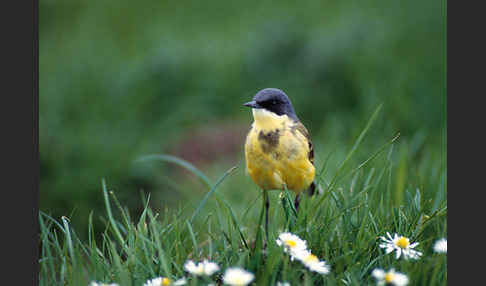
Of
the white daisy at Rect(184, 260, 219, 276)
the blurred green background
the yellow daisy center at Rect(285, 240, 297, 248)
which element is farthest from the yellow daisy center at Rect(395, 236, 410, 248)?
the blurred green background

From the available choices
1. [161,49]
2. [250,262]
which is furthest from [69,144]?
[250,262]

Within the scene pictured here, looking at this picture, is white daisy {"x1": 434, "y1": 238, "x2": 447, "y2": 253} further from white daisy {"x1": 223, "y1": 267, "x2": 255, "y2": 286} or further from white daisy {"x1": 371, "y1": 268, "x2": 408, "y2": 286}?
white daisy {"x1": 223, "y1": 267, "x2": 255, "y2": 286}

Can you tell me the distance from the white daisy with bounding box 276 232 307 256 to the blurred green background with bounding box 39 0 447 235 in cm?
175

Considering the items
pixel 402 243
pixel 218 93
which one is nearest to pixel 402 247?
pixel 402 243

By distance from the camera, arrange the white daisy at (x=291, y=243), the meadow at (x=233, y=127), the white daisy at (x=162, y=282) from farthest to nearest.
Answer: the meadow at (x=233, y=127)
the white daisy at (x=291, y=243)
the white daisy at (x=162, y=282)

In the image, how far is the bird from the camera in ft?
10.5

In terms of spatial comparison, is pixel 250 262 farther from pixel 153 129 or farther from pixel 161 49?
pixel 161 49

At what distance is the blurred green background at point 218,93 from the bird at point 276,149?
127cm

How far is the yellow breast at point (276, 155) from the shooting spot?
10.5 ft

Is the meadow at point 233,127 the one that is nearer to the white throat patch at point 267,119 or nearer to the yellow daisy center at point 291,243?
the yellow daisy center at point 291,243

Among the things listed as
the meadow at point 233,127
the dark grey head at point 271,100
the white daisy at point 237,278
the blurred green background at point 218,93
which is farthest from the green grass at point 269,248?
the blurred green background at point 218,93

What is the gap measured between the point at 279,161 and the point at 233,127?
3.84 meters

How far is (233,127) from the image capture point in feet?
23.0

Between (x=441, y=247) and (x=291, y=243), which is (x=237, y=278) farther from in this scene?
(x=441, y=247)
